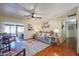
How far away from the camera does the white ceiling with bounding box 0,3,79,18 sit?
2.38 metres

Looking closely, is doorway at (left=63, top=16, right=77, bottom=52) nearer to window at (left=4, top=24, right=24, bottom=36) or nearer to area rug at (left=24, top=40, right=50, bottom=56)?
area rug at (left=24, top=40, right=50, bottom=56)

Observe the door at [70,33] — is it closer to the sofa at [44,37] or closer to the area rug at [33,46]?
the sofa at [44,37]

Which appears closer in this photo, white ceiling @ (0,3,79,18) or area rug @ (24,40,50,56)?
white ceiling @ (0,3,79,18)

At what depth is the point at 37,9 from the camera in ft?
8.05

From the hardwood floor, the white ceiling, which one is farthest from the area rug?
the white ceiling

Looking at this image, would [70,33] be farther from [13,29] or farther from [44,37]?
[13,29]

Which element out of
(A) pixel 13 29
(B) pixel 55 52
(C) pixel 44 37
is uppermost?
(A) pixel 13 29

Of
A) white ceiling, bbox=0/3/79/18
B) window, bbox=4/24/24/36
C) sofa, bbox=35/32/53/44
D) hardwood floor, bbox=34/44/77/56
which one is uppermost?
white ceiling, bbox=0/3/79/18

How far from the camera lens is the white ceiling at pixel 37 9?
2.38 meters

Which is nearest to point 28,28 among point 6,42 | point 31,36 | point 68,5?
point 31,36

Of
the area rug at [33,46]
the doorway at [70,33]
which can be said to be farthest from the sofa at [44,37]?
the doorway at [70,33]

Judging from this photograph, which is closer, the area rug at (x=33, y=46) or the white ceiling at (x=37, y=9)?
the white ceiling at (x=37, y=9)

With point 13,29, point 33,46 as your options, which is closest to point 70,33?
point 33,46

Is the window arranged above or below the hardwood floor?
above
